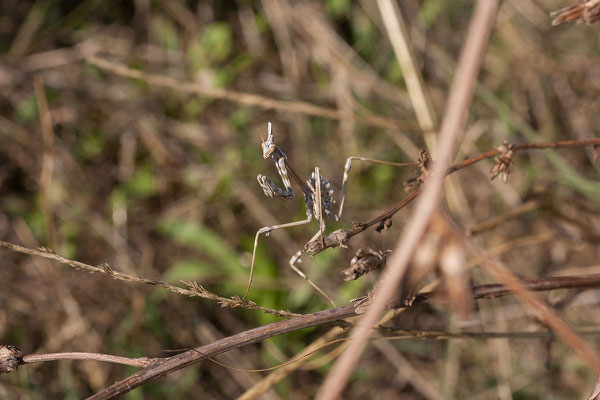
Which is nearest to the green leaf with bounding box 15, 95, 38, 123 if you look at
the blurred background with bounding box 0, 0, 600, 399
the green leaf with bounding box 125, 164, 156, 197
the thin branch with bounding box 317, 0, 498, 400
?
the blurred background with bounding box 0, 0, 600, 399

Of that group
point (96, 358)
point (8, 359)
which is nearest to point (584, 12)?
point (96, 358)

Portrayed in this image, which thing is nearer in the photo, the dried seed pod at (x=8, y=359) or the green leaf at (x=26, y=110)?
the dried seed pod at (x=8, y=359)

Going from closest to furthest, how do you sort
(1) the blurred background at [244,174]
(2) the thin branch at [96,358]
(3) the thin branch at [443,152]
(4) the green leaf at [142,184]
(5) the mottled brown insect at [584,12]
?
(3) the thin branch at [443,152], (2) the thin branch at [96,358], (5) the mottled brown insect at [584,12], (1) the blurred background at [244,174], (4) the green leaf at [142,184]

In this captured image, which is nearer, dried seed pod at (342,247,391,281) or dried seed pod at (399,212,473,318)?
dried seed pod at (399,212,473,318)

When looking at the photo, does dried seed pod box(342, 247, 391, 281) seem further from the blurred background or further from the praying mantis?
the blurred background

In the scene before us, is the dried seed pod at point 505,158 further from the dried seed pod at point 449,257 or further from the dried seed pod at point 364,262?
the dried seed pod at point 449,257

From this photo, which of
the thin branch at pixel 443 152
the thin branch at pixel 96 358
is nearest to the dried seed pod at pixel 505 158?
the thin branch at pixel 443 152

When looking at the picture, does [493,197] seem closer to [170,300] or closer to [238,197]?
[238,197]

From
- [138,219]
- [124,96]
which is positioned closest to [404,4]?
[124,96]
